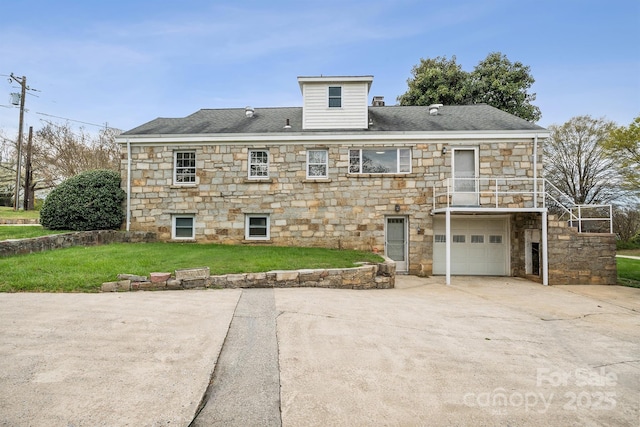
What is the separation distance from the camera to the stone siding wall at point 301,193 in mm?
12195

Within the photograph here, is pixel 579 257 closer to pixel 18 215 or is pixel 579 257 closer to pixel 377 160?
pixel 377 160

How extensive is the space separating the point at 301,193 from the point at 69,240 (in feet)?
25.5

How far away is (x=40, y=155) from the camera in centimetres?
2611

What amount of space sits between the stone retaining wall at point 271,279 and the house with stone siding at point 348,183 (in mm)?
3448

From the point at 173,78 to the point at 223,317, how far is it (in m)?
19.3

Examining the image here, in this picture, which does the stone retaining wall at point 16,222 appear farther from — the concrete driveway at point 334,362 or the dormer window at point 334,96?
the dormer window at point 334,96

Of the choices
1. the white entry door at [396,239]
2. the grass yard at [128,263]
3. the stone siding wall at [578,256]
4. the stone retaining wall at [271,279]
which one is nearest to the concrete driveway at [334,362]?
the stone retaining wall at [271,279]

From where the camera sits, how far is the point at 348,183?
40.9 feet

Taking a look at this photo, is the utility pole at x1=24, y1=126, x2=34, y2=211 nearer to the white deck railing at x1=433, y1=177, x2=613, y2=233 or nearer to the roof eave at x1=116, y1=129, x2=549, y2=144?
the roof eave at x1=116, y1=129, x2=549, y2=144

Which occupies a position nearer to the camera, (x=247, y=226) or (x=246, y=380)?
(x=246, y=380)

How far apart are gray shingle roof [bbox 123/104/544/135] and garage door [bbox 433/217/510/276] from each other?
11.9 ft

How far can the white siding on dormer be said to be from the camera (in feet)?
42.7

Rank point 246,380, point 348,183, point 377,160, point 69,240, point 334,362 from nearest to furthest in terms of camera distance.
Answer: point 246,380, point 334,362, point 69,240, point 348,183, point 377,160

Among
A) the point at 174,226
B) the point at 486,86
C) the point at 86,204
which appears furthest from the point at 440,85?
the point at 86,204
